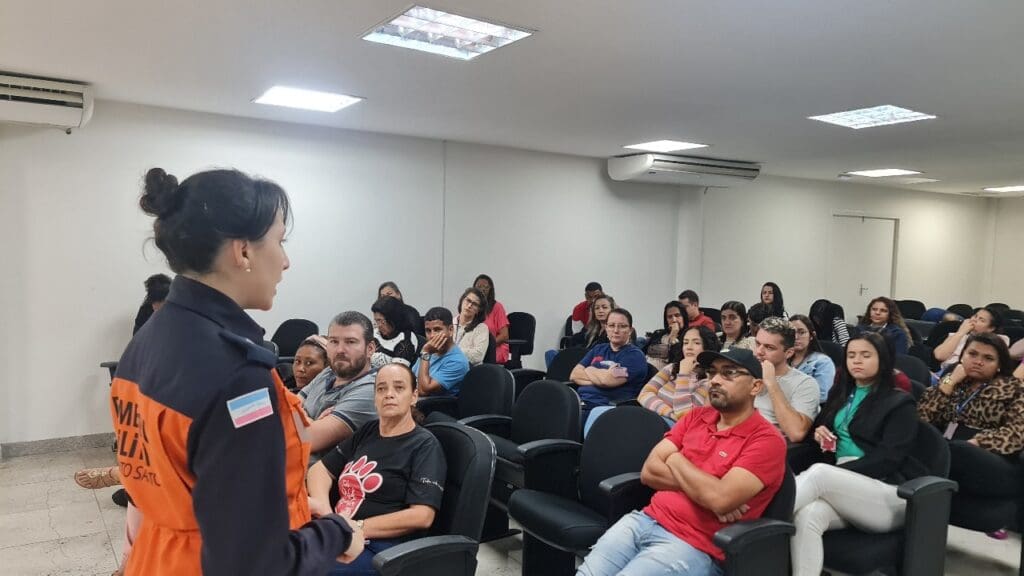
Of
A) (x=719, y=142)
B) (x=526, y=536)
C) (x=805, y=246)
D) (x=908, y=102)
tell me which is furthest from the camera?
(x=805, y=246)

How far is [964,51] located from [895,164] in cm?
475

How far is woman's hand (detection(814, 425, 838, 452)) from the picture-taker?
3020 mm

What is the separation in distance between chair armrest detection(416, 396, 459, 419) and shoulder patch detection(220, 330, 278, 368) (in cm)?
305

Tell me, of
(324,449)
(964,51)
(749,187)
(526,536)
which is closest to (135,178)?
(324,449)

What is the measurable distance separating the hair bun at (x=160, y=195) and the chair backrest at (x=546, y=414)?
8.14ft

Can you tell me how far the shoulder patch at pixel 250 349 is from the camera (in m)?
0.95

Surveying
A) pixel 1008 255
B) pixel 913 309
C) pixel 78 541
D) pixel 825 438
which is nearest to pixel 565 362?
pixel 825 438

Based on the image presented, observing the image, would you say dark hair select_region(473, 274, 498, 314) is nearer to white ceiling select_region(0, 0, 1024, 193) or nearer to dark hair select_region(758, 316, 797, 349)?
white ceiling select_region(0, 0, 1024, 193)

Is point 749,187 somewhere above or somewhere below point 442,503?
above


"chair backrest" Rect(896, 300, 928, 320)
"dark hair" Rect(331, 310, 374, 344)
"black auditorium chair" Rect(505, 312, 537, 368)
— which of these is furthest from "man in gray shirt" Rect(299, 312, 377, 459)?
"chair backrest" Rect(896, 300, 928, 320)

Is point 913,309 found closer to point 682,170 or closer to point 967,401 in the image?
point 682,170

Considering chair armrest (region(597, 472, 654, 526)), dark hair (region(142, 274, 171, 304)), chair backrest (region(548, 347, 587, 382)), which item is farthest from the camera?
chair backrest (region(548, 347, 587, 382))

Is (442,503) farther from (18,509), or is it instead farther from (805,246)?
(805,246)

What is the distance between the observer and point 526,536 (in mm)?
2930
